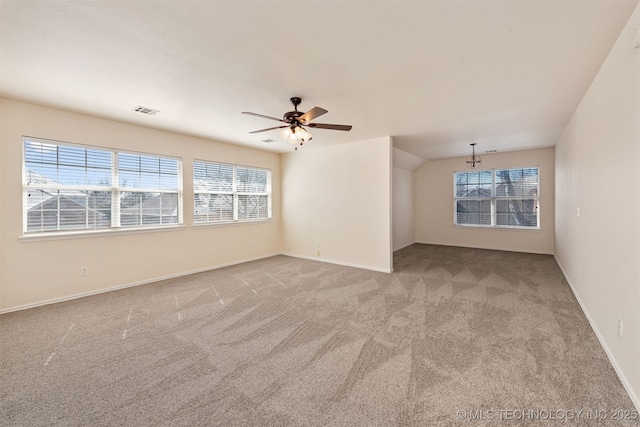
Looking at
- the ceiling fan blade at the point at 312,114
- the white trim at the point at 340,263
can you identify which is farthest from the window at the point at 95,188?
the ceiling fan blade at the point at 312,114

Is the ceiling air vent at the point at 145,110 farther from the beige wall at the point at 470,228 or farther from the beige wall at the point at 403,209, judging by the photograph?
the beige wall at the point at 470,228

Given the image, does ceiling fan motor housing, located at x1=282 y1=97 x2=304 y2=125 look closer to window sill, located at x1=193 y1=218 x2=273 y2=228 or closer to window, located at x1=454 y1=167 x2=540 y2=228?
window sill, located at x1=193 y1=218 x2=273 y2=228

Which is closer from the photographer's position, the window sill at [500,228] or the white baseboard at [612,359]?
the white baseboard at [612,359]

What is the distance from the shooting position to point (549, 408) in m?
1.69

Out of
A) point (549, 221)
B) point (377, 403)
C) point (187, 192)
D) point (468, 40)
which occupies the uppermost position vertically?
point (468, 40)

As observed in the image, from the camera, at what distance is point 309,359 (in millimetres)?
2256

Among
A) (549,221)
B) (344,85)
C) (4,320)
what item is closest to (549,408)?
(344,85)

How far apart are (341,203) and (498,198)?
4.60 m

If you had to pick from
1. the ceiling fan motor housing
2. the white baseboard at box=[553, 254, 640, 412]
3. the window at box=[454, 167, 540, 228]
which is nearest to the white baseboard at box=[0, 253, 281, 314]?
the ceiling fan motor housing

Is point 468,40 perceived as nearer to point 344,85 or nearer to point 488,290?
point 344,85

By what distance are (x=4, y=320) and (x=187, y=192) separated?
2.77 m

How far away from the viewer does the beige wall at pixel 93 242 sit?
3242 mm

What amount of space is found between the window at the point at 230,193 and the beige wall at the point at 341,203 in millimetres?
601

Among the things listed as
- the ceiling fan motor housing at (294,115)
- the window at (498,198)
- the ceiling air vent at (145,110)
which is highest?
the ceiling air vent at (145,110)
